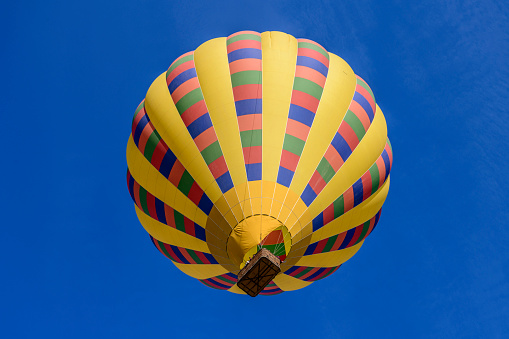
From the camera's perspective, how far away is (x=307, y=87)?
13.6 m

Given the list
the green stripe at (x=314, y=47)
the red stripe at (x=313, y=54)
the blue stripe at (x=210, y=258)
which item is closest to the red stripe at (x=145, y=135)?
the blue stripe at (x=210, y=258)

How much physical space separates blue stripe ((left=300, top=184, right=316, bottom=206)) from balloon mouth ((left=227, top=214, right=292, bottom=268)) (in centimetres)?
84

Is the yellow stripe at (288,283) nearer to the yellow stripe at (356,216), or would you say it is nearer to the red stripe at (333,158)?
the yellow stripe at (356,216)

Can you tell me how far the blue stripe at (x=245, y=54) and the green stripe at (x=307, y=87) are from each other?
3.92 feet

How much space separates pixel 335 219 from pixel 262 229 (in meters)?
2.35

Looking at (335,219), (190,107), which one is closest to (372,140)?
(335,219)

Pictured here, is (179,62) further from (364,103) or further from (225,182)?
(364,103)

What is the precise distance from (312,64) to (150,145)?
4.51 meters

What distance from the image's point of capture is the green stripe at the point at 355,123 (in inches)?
544

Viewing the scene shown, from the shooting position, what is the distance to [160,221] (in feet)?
46.9

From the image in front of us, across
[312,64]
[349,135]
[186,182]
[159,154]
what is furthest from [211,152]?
[312,64]

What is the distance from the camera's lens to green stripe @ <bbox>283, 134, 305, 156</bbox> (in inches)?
497

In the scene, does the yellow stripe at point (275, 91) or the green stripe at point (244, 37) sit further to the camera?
the green stripe at point (244, 37)

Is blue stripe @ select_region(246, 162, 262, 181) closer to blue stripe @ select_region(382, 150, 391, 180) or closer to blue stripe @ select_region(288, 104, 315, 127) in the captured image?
blue stripe @ select_region(288, 104, 315, 127)
